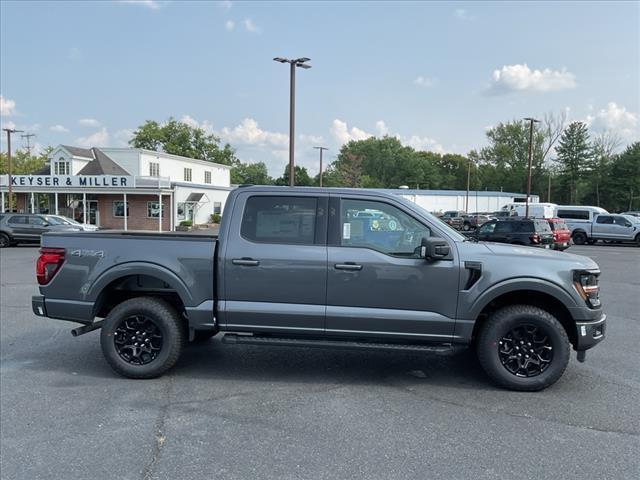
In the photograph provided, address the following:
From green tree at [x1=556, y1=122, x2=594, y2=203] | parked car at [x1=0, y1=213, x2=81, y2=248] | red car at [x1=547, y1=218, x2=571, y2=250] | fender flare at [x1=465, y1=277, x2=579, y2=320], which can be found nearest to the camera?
fender flare at [x1=465, y1=277, x2=579, y2=320]

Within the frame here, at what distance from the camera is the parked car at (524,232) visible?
20812 millimetres

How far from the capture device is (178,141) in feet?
257

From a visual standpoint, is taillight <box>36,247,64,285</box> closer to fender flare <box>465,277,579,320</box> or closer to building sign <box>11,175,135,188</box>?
fender flare <box>465,277,579,320</box>

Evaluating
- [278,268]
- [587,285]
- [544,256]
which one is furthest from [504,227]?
[278,268]

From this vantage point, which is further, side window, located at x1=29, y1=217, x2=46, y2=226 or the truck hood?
side window, located at x1=29, y1=217, x2=46, y2=226

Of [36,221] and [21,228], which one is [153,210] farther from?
[21,228]

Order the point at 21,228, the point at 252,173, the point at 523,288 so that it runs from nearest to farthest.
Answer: the point at 523,288 < the point at 21,228 < the point at 252,173

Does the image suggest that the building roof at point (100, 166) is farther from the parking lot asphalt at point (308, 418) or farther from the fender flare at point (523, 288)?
the fender flare at point (523, 288)

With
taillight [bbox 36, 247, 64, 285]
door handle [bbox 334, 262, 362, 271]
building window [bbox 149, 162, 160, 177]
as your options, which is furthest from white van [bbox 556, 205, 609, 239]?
building window [bbox 149, 162, 160, 177]

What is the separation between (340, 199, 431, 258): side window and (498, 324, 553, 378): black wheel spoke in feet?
3.96

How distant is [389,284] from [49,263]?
3.40m

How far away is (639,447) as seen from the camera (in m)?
3.64

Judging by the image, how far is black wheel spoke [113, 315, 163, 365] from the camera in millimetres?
5125

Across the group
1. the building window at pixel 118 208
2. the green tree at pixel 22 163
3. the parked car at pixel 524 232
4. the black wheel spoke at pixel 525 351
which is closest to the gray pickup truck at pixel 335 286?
the black wheel spoke at pixel 525 351
